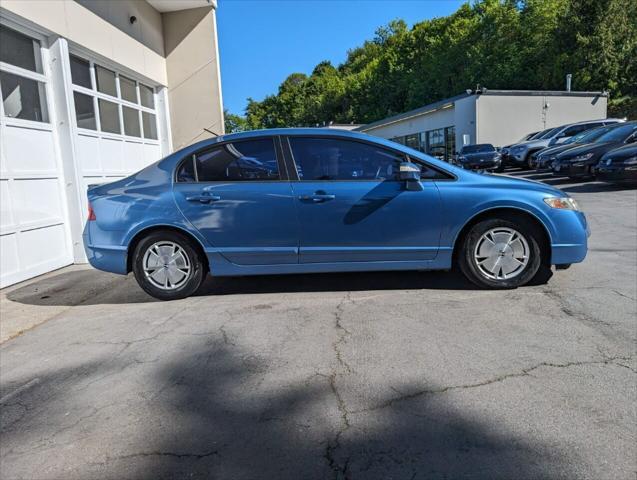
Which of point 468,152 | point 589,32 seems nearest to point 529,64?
point 589,32

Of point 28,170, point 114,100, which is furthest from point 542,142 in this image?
point 28,170

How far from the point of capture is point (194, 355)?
359 cm

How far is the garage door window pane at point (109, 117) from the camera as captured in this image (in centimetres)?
852

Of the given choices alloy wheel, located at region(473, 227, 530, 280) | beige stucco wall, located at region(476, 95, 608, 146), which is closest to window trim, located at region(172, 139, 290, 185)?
alloy wheel, located at region(473, 227, 530, 280)

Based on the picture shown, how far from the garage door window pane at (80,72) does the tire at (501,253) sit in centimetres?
664

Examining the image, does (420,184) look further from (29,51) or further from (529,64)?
(529,64)

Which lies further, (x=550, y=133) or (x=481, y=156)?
(x=550, y=133)

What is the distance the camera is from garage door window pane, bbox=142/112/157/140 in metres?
10.6

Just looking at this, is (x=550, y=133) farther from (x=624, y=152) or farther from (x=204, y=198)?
(x=204, y=198)

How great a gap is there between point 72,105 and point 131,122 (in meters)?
2.57

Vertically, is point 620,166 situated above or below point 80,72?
below

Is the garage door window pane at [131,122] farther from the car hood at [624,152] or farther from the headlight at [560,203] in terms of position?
the car hood at [624,152]

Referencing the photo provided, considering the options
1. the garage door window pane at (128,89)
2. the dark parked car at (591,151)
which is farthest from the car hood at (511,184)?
the dark parked car at (591,151)

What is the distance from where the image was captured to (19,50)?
6.61 meters
